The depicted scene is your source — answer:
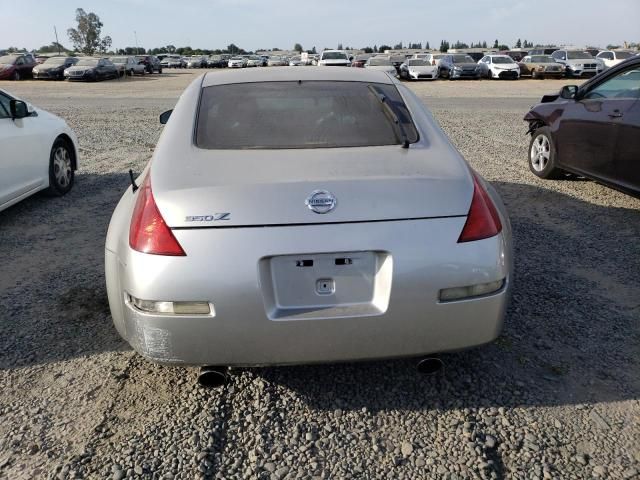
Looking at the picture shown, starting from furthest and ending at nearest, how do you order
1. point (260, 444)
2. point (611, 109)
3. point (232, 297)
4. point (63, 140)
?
1. point (63, 140)
2. point (611, 109)
3. point (260, 444)
4. point (232, 297)

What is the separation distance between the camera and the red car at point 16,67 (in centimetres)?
3406

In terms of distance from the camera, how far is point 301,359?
99.7 inches

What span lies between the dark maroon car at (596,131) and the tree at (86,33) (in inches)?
4282

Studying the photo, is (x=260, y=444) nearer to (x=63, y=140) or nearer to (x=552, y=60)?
(x=63, y=140)

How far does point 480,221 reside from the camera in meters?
2.58

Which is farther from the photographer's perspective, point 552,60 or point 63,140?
point 552,60

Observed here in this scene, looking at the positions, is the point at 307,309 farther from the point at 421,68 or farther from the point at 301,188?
the point at 421,68

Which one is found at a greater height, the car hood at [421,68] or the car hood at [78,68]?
the car hood at [78,68]

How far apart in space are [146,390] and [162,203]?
108cm

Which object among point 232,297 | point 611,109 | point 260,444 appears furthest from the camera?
point 611,109

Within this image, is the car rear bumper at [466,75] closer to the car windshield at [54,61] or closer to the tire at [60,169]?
the car windshield at [54,61]

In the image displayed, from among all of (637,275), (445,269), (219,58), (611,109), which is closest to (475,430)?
(445,269)

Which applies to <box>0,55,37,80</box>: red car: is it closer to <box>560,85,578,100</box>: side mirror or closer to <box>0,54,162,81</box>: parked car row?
<box>0,54,162,81</box>: parked car row

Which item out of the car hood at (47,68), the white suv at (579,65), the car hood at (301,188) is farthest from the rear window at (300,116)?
the car hood at (47,68)
